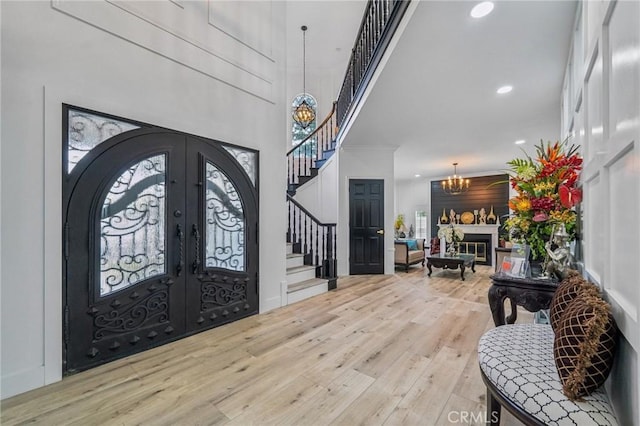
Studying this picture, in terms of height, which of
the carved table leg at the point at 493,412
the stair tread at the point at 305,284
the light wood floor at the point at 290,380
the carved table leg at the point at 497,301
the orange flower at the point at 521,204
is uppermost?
the orange flower at the point at 521,204

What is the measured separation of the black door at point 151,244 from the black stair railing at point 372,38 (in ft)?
6.68

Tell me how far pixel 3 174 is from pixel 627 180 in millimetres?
3188

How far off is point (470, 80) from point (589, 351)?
3.14 m

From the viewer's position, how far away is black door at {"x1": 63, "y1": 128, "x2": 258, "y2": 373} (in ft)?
6.86

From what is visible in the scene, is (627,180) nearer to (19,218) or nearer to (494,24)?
(494,24)

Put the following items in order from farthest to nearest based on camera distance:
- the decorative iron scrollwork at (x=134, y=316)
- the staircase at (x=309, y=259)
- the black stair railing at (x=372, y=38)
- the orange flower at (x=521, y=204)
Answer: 1. the staircase at (x=309, y=259)
2. the black stair railing at (x=372, y=38)
3. the decorative iron scrollwork at (x=134, y=316)
4. the orange flower at (x=521, y=204)

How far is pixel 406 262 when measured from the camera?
6.42 meters

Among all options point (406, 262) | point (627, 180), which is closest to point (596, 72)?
point (627, 180)

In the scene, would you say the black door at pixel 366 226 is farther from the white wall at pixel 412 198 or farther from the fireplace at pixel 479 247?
the white wall at pixel 412 198

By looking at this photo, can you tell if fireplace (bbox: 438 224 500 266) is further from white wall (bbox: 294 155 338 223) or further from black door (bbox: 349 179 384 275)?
white wall (bbox: 294 155 338 223)

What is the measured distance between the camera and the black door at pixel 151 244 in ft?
6.86

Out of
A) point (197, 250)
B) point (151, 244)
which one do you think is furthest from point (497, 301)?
point (151, 244)

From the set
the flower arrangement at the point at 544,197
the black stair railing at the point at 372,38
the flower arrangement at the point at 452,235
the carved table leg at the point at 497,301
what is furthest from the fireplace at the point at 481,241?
the carved table leg at the point at 497,301

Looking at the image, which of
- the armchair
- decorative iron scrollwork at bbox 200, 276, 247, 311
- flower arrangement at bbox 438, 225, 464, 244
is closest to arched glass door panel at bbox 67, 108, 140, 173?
decorative iron scrollwork at bbox 200, 276, 247, 311
